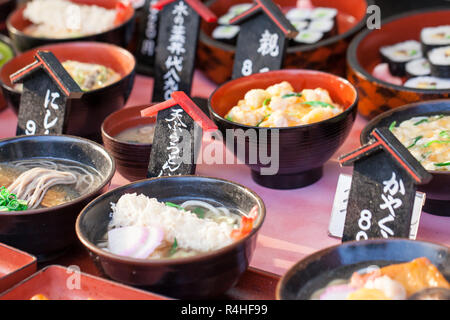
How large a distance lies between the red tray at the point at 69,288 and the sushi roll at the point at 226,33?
90.8 inches

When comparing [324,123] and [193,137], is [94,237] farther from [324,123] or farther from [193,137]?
[324,123]

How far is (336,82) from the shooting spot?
9.31ft

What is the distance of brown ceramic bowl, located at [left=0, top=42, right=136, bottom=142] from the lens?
2957 millimetres

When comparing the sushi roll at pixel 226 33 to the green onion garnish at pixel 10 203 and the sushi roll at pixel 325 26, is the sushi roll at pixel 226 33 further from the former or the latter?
the green onion garnish at pixel 10 203

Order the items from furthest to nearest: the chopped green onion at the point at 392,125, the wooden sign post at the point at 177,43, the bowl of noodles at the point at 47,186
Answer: the wooden sign post at the point at 177,43 → the chopped green onion at the point at 392,125 → the bowl of noodles at the point at 47,186

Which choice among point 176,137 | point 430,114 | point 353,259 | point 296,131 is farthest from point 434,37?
point 353,259

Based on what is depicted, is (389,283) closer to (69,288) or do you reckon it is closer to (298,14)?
(69,288)

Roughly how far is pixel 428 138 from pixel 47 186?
60.0 inches

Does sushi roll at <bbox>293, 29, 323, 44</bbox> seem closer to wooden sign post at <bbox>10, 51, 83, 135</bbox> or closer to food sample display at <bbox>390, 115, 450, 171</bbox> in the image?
food sample display at <bbox>390, 115, 450, 171</bbox>

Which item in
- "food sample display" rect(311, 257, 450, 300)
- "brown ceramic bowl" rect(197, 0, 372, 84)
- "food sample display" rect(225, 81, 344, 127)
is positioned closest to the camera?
"food sample display" rect(311, 257, 450, 300)

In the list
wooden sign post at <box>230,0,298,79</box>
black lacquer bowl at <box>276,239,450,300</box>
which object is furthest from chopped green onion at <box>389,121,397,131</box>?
black lacquer bowl at <box>276,239,450,300</box>

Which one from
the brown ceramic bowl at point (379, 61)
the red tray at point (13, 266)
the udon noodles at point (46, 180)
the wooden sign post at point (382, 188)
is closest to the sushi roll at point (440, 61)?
the brown ceramic bowl at point (379, 61)

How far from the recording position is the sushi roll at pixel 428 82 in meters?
3.28

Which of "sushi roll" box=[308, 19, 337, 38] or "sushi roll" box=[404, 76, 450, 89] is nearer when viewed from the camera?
"sushi roll" box=[404, 76, 450, 89]
